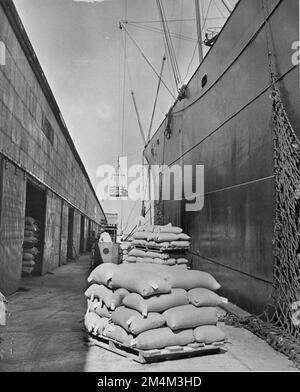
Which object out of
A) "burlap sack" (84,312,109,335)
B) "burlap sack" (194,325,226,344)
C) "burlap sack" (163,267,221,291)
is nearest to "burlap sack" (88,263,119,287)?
"burlap sack" (84,312,109,335)

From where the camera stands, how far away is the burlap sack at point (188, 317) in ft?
17.1

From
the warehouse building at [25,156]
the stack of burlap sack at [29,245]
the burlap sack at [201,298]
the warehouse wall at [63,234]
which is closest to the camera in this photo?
the burlap sack at [201,298]

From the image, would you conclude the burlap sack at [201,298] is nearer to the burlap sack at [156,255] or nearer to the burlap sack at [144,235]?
the burlap sack at [156,255]

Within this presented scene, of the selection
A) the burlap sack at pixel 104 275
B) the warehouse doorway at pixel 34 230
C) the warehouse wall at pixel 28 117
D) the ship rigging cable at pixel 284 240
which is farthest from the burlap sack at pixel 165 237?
the warehouse doorway at pixel 34 230

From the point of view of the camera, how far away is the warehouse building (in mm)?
9023

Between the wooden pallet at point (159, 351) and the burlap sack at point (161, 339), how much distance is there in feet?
0.22

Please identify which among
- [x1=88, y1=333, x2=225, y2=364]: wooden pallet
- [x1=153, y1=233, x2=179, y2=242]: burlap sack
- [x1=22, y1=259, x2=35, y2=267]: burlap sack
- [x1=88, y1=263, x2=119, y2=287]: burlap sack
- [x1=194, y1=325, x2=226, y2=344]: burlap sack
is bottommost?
[x1=88, y1=333, x2=225, y2=364]: wooden pallet

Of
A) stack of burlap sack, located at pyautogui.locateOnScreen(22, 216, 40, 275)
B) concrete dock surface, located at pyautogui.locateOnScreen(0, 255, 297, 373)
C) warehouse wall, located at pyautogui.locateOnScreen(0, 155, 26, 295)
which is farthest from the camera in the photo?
stack of burlap sack, located at pyautogui.locateOnScreen(22, 216, 40, 275)

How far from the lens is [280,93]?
6781 mm

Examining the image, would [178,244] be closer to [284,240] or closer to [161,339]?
[284,240]

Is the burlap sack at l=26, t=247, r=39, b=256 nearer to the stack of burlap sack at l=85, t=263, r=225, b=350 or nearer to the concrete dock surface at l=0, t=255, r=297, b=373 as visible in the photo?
the concrete dock surface at l=0, t=255, r=297, b=373

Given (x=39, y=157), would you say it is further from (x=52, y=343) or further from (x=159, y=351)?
(x=159, y=351)

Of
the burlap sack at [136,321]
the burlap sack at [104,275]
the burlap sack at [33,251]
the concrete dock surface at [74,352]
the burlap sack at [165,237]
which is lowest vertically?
the concrete dock surface at [74,352]

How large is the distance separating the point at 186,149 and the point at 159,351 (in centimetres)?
1095
